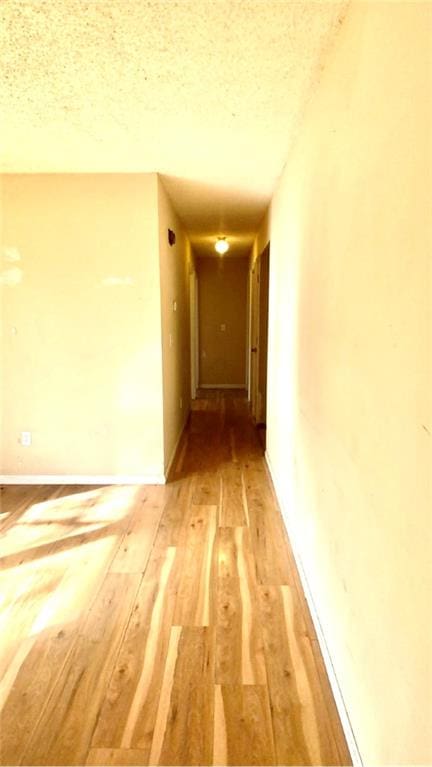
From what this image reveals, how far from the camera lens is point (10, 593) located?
1.96 meters

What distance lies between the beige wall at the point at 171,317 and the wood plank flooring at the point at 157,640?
95 centimetres

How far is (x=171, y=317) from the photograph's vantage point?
373 cm

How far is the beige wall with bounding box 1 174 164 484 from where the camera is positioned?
292 centimetres

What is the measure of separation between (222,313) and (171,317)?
3.48 m

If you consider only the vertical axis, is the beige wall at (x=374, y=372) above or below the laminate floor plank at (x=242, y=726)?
above

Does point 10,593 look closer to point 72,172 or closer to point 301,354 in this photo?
point 301,354

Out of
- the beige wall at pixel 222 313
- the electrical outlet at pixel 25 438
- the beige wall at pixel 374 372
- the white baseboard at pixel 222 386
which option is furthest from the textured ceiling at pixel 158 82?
the white baseboard at pixel 222 386

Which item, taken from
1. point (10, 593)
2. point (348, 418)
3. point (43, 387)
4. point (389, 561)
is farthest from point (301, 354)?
point (43, 387)

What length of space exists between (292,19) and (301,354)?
1.33 m

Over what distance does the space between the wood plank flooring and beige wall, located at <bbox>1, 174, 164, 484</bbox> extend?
51cm

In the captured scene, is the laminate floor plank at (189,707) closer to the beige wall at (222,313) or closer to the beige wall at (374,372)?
the beige wall at (374,372)

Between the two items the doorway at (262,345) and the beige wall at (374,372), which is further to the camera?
the doorway at (262,345)

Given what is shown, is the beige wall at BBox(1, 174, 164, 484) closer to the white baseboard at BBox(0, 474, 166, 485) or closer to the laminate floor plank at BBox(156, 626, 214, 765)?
the white baseboard at BBox(0, 474, 166, 485)

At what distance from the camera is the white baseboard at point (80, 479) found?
3.24m
